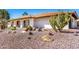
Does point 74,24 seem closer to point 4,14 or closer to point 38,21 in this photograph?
point 38,21

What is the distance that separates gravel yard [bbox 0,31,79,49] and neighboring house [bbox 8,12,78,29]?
0.12 m

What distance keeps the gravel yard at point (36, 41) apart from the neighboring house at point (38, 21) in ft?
0.39

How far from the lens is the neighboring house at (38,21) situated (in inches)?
106

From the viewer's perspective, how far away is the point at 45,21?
272 cm

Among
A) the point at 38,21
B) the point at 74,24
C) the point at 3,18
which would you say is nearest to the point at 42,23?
the point at 38,21

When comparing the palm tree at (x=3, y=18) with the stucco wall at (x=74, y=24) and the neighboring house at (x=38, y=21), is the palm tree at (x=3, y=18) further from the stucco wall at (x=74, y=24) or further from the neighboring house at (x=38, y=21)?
the stucco wall at (x=74, y=24)

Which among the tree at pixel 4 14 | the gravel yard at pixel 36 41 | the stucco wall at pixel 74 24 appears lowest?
the gravel yard at pixel 36 41

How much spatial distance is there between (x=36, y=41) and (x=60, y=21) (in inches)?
17.7

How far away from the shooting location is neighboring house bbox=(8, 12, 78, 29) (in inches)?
106

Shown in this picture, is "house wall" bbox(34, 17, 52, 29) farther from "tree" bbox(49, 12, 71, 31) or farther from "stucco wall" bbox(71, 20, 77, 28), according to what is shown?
"stucco wall" bbox(71, 20, 77, 28)

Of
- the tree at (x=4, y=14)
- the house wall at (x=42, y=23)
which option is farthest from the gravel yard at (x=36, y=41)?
the tree at (x=4, y=14)

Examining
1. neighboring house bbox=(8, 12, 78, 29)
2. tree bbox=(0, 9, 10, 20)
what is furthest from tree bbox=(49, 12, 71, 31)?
tree bbox=(0, 9, 10, 20)

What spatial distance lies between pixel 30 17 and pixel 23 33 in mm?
255
